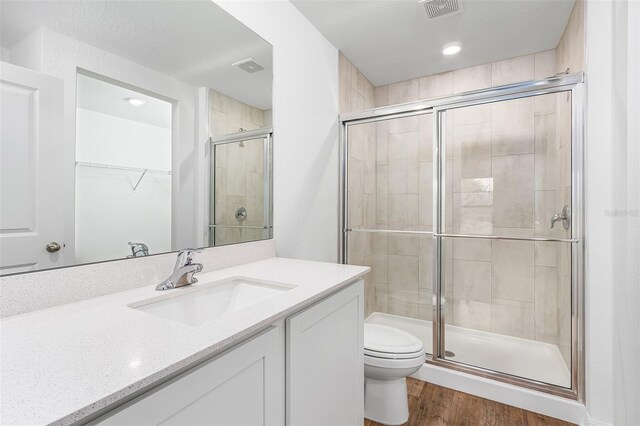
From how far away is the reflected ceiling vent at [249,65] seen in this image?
1584 millimetres

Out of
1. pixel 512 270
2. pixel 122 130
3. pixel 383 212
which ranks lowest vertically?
pixel 512 270

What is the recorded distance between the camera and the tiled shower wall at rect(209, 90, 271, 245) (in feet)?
4.78

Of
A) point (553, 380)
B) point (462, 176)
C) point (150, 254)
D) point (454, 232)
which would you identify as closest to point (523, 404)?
point (553, 380)

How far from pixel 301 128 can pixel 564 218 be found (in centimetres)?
164

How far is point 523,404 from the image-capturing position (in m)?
1.79

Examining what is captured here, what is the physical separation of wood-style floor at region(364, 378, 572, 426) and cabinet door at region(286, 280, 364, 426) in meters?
0.60

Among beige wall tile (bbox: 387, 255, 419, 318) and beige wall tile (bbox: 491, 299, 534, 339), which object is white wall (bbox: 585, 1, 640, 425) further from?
beige wall tile (bbox: 387, 255, 419, 318)

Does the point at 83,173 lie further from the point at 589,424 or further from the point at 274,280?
the point at 589,424

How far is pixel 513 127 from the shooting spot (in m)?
2.13

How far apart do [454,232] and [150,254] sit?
6.12ft

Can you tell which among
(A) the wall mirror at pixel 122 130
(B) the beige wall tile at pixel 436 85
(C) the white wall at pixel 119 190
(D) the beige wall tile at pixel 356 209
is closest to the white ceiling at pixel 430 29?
(B) the beige wall tile at pixel 436 85

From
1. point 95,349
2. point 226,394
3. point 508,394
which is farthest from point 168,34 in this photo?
point 508,394

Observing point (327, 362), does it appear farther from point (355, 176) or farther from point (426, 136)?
point (426, 136)

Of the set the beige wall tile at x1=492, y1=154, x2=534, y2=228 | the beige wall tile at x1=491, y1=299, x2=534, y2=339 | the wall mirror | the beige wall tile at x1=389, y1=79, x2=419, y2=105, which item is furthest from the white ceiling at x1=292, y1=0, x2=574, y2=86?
the beige wall tile at x1=491, y1=299, x2=534, y2=339
